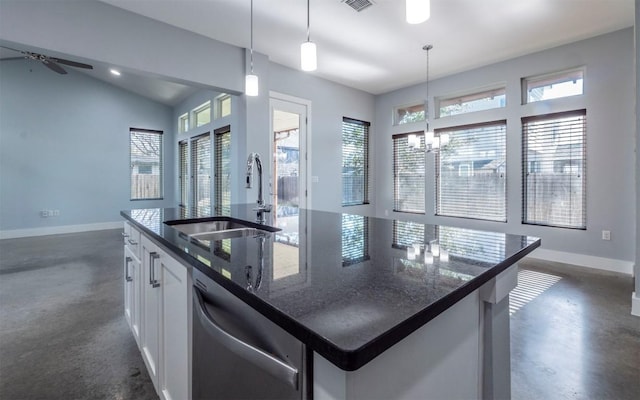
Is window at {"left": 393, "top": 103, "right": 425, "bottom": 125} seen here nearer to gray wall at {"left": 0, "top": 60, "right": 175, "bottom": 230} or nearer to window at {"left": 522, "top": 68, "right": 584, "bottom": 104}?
window at {"left": 522, "top": 68, "right": 584, "bottom": 104}

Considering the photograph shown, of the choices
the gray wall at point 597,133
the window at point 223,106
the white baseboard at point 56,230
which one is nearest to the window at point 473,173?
the gray wall at point 597,133

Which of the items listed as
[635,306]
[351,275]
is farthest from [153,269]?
[635,306]

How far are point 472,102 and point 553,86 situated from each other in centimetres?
114

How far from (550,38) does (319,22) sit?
121 inches

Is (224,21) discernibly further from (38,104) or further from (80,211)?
(80,211)

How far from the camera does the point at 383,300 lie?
0.65 m

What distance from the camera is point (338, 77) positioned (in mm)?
5531

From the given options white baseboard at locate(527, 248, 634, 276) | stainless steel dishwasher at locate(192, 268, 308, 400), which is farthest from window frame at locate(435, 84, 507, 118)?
stainless steel dishwasher at locate(192, 268, 308, 400)

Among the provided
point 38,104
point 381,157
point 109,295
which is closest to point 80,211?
point 38,104

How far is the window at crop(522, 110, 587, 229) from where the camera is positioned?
414 cm

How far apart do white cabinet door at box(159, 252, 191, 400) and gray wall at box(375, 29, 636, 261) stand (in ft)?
15.0

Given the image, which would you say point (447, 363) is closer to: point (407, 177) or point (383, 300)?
point (383, 300)

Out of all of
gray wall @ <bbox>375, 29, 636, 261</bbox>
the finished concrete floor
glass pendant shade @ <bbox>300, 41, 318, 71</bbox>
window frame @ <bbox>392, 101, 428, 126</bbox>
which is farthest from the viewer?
window frame @ <bbox>392, 101, 428, 126</bbox>

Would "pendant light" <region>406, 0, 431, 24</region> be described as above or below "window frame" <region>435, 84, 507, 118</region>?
below
